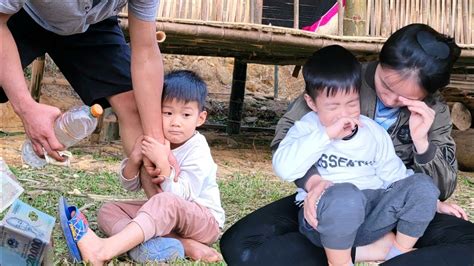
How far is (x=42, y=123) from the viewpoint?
2.32 meters

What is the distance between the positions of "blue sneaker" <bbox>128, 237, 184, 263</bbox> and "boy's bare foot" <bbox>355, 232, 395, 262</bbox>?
0.71 m

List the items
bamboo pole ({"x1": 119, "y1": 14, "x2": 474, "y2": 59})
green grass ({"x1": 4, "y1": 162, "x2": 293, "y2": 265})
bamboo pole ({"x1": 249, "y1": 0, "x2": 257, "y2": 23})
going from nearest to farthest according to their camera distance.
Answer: green grass ({"x1": 4, "y1": 162, "x2": 293, "y2": 265})
bamboo pole ({"x1": 119, "y1": 14, "x2": 474, "y2": 59})
bamboo pole ({"x1": 249, "y1": 0, "x2": 257, "y2": 23})

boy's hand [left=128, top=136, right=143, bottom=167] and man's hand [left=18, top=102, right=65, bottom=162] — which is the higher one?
man's hand [left=18, top=102, right=65, bottom=162]

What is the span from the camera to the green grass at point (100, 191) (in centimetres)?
365

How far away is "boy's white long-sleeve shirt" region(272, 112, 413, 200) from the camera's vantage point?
8.14 feet

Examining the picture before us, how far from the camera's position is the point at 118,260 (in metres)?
2.66

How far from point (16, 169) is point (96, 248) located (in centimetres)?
235

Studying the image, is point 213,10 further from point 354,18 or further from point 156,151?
point 156,151

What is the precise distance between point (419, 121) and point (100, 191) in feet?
7.44

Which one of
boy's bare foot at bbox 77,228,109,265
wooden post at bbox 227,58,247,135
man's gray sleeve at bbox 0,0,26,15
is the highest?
man's gray sleeve at bbox 0,0,26,15

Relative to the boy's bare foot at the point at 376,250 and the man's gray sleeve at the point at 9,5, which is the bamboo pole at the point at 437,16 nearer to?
the boy's bare foot at the point at 376,250

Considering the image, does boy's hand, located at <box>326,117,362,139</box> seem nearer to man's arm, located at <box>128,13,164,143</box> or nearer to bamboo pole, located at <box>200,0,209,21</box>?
man's arm, located at <box>128,13,164,143</box>

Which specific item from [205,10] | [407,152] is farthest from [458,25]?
[407,152]

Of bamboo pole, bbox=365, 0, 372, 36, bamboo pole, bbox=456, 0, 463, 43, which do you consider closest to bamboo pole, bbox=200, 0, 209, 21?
bamboo pole, bbox=365, 0, 372, 36
